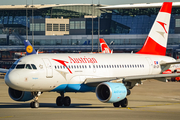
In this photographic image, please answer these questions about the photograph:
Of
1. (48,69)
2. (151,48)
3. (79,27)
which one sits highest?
(79,27)

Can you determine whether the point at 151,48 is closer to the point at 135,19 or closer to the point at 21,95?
the point at 21,95

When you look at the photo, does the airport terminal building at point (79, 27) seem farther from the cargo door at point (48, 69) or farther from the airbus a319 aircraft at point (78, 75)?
the cargo door at point (48, 69)

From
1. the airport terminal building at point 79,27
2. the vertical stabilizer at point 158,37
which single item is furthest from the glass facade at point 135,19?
the vertical stabilizer at point 158,37

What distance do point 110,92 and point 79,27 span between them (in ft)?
459

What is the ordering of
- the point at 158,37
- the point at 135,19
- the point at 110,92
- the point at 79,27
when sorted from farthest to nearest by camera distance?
the point at 79,27 < the point at 135,19 < the point at 158,37 < the point at 110,92

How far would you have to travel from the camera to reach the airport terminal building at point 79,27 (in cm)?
14162

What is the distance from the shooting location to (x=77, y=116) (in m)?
22.8

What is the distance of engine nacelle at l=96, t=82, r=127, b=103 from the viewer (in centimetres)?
2708

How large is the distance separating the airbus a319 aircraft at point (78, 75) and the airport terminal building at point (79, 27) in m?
96.2

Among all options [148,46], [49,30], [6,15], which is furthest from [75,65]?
[6,15]

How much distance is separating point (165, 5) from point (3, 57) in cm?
11131

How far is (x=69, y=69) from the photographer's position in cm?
2950

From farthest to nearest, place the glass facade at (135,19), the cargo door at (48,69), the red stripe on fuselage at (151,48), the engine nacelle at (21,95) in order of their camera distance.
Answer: the glass facade at (135,19), the red stripe on fuselage at (151,48), the engine nacelle at (21,95), the cargo door at (48,69)

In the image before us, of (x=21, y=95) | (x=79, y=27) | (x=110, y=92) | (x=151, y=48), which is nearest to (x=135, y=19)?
(x=79, y=27)
